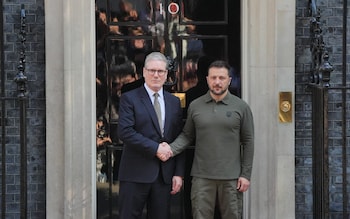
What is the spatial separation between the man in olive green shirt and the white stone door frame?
0.87m

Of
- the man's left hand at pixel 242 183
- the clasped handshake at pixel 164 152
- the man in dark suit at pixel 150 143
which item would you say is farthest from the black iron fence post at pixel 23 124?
the man's left hand at pixel 242 183

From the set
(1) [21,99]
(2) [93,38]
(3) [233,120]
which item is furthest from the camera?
(2) [93,38]

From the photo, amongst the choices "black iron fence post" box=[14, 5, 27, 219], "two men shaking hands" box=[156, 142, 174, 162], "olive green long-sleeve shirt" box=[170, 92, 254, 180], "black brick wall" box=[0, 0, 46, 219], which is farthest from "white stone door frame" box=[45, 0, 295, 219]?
"two men shaking hands" box=[156, 142, 174, 162]

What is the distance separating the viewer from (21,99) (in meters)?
5.25

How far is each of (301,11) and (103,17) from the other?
1.71m

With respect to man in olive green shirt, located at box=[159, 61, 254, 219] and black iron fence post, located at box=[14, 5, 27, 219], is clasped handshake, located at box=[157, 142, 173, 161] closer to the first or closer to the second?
man in olive green shirt, located at box=[159, 61, 254, 219]

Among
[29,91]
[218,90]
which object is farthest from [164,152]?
[29,91]

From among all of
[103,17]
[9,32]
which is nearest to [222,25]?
[103,17]

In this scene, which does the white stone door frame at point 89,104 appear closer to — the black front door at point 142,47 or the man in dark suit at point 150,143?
the black front door at point 142,47

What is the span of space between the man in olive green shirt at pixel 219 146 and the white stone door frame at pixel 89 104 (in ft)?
2.86

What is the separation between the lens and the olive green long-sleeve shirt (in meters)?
4.56

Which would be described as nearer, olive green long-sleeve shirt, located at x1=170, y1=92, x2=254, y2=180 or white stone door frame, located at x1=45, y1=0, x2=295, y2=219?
olive green long-sleeve shirt, located at x1=170, y1=92, x2=254, y2=180

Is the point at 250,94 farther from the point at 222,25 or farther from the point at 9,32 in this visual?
the point at 9,32

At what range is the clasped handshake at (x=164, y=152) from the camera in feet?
14.9
